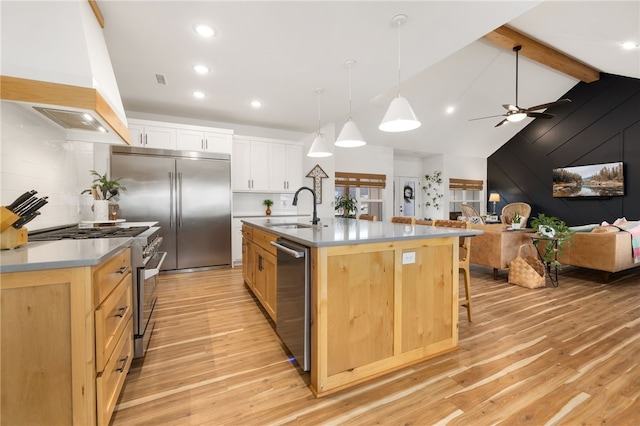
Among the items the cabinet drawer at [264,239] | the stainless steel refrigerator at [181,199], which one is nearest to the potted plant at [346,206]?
the stainless steel refrigerator at [181,199]

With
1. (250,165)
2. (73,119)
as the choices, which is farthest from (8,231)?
(250,165)

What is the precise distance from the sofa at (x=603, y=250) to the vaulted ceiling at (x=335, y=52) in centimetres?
300

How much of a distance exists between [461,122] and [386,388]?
764 centimetres

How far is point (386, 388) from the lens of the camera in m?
1.67

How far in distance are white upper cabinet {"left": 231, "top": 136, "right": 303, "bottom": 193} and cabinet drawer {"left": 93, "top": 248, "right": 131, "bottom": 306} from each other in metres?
3.51

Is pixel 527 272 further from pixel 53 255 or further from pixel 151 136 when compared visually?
pixel 151 136

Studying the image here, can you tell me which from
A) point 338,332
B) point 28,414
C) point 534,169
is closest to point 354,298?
point 338,332

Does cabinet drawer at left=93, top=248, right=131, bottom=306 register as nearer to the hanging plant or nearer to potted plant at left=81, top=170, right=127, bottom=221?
potted plant at left=81, top=170, right=127, bottom=221

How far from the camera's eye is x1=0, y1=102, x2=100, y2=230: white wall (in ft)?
5.82

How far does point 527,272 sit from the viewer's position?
3.60 meters

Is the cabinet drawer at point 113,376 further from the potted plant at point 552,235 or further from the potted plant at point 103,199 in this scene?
the potted plant at point 552,235

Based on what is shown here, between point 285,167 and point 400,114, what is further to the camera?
point 285,167

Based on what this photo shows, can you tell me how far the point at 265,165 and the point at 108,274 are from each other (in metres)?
4.10

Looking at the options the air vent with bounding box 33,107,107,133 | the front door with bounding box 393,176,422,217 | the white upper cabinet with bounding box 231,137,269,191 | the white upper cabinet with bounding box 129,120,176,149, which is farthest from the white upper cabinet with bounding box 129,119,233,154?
the front door with bounding box 393,176,422,217
